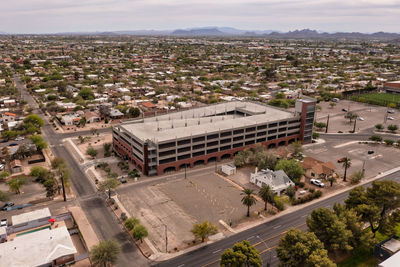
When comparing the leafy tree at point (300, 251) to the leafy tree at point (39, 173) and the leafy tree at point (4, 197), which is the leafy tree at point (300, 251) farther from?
the leafy tree at point (39, 173)

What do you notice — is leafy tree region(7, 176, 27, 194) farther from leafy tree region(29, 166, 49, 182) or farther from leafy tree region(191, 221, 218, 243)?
leafy tree region(191, 221, 218, 243)

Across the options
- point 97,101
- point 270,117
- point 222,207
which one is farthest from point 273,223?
point 97,101

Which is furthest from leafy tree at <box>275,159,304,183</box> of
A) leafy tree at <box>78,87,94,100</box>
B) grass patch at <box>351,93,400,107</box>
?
leafy tree at <box>78,87,94,100</box>

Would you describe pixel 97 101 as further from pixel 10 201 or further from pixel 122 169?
pixel 10 201

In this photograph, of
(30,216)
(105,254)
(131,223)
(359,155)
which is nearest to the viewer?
(105,254)

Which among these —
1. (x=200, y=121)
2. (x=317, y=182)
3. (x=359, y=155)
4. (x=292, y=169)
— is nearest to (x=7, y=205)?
(x=200, y=121)

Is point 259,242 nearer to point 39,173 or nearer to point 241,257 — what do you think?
point 241,257
